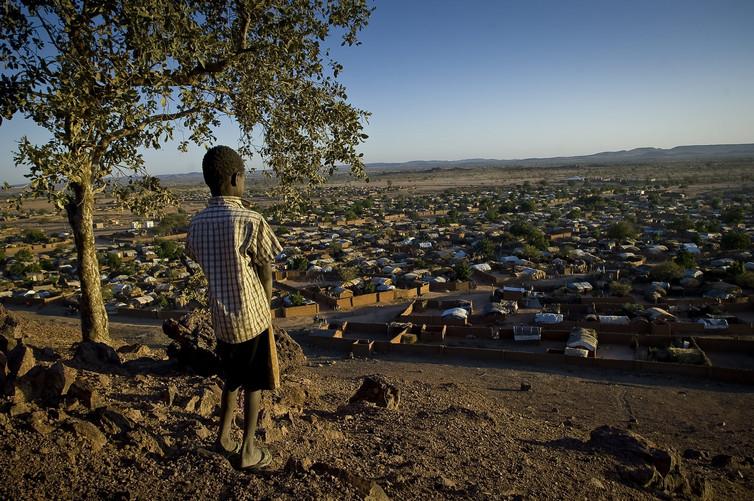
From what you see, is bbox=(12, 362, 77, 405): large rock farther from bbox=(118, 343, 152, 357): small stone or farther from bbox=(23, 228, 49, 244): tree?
bbox=(23, 228, 49, 244): tree

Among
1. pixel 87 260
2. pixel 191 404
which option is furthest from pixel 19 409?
pixel 87 260

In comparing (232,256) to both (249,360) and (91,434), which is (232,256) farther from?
(91,434)

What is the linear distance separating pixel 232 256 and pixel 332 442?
7.59 feet

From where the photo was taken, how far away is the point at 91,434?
3426 mm

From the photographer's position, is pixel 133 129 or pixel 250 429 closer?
pixel 250 429

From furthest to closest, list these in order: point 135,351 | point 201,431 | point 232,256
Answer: point 135,351, point 201,431, point 232,256

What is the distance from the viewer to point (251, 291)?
2.94 metres

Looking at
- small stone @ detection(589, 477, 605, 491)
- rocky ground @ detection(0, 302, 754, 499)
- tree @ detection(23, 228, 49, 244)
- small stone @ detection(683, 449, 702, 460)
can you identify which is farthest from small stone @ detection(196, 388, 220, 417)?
tree @ detection(23, 228, 49, 244)

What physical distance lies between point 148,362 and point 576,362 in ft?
30.6

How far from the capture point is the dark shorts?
3.04m

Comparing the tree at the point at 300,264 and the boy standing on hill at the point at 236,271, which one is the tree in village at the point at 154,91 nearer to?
the boy standing on hill at the point at 236,271

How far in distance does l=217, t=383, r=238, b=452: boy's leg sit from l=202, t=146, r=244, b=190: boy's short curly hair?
1.31 metres

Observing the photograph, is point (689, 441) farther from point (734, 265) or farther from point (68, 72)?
point (734, 265)

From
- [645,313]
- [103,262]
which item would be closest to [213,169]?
[645,313]
